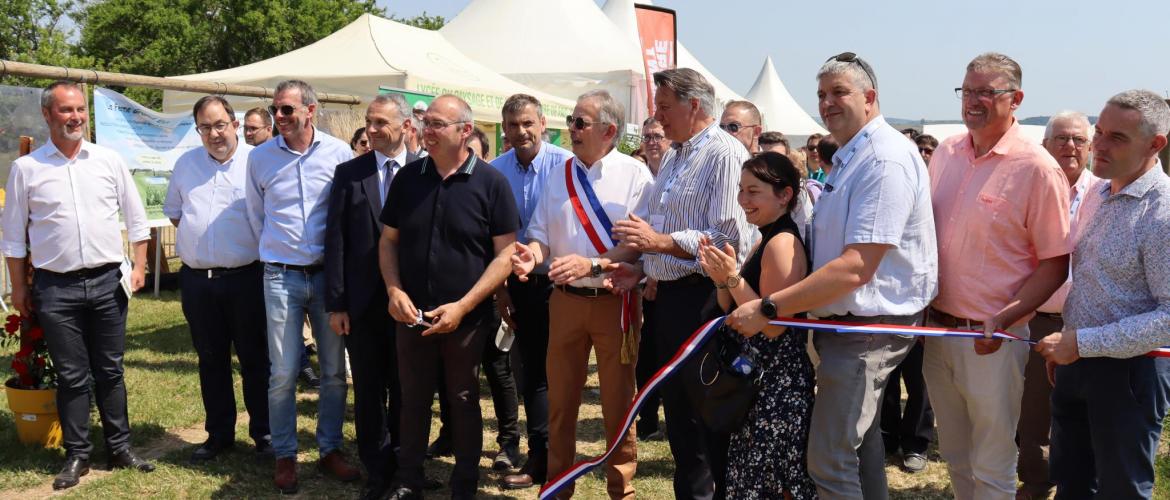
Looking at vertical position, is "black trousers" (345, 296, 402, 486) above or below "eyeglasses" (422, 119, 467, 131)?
below

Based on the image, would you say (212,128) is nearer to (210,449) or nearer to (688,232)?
(210,449)

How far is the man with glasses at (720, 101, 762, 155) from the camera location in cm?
577

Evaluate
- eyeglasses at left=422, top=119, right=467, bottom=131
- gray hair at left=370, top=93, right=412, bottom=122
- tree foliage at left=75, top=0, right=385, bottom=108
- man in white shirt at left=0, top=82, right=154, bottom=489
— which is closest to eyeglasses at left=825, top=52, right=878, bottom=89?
eyeglasses at left=422, top=119, right=467, bottom=131

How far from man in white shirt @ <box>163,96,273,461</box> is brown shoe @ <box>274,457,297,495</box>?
1.67ft

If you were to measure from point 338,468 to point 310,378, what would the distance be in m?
2.19

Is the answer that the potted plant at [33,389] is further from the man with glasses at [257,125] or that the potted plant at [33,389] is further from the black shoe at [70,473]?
the man with glasses at [257,125]

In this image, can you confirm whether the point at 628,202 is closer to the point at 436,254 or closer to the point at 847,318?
the point at 436,254

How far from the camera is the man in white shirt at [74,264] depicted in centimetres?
456

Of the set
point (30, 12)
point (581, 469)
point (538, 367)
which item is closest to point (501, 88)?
point (538, 367)

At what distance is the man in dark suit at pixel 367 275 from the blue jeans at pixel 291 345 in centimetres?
18

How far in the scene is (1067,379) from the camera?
324cm

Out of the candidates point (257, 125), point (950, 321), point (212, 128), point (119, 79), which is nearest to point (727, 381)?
point (950, 321)

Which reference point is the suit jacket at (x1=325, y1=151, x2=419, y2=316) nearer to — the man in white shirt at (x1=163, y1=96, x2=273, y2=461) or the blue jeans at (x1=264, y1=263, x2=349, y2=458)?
the blue jeans at (x1=264, y1=263, x2=349, y2=458)

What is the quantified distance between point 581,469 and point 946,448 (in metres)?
1.55
